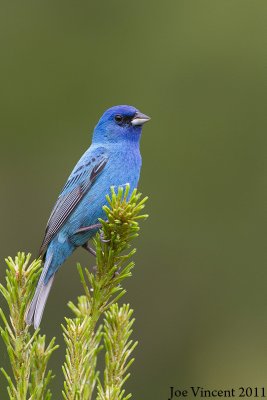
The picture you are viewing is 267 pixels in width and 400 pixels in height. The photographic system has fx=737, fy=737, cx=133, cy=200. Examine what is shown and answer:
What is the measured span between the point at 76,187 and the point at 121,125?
0.66 metres

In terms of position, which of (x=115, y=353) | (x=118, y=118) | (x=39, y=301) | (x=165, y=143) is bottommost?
(x=39, y=301)

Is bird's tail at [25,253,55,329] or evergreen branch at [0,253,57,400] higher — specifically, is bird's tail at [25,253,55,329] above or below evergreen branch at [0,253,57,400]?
below

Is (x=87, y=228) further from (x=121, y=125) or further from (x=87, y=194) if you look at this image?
(x=121, y=125)

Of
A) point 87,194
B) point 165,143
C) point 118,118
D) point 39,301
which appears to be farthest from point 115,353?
point 165,143

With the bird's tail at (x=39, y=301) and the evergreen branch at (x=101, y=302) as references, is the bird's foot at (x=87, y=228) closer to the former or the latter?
the bird's tail at (x=39, y=301)

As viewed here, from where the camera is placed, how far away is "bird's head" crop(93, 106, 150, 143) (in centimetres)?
509

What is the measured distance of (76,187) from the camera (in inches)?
187

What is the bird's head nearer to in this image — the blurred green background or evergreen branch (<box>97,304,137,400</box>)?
the blurred green background

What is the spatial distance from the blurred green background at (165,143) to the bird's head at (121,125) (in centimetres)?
151

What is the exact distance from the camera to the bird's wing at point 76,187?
460 cm

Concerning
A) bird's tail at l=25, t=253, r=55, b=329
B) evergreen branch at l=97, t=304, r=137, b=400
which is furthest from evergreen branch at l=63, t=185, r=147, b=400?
bird's tail at l=25, t=253, r=55, b=329

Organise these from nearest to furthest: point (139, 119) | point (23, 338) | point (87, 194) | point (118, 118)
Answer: point (23, 338) → point (87, 194) → point (139, 119) → point (118, 118)

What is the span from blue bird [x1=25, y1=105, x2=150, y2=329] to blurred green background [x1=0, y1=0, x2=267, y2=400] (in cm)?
175

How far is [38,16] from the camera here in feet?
23.9
